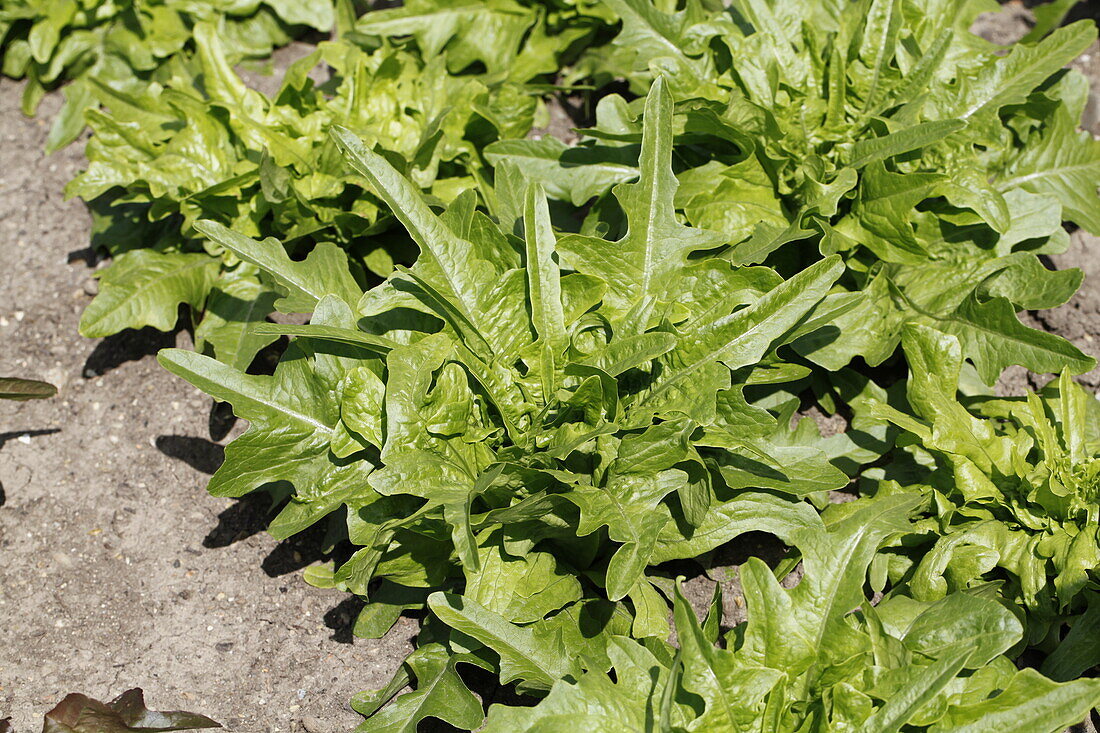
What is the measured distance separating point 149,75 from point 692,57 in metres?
2.83

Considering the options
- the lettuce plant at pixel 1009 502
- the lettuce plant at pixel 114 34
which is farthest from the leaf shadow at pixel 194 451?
the lettuce plant at pixel 1009 502

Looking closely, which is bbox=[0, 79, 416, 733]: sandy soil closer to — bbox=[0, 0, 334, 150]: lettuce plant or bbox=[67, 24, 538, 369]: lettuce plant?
bbox=[67, 24, 538, 369]: lettuce plant

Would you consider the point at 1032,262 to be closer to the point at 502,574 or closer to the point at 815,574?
the point at 815,574

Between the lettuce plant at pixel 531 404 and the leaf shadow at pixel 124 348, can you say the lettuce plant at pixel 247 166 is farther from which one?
the lettuce plant at pixel 531 404

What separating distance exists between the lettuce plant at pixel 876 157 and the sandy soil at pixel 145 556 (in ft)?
1.77

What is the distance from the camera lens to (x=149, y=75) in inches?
191

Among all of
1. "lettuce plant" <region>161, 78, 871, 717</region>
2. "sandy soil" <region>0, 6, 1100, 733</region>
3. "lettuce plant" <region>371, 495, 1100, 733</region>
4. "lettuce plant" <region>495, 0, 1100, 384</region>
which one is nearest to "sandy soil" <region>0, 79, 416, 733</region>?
"sandy soil" <region>0, 6, 1100, 733</region>

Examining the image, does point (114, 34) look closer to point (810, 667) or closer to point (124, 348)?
point (124, 348)

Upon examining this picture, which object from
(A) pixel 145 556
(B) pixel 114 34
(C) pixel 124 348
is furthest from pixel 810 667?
(B) pixel 114 34

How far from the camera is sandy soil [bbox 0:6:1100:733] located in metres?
3.05

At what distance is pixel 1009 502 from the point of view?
9.75 feet

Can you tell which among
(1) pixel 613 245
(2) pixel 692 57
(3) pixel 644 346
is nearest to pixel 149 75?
(2) pixel 692 57

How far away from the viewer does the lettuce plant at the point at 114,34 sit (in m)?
4.71

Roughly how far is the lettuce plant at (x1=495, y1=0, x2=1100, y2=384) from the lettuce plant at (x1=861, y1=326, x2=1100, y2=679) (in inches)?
7.6
